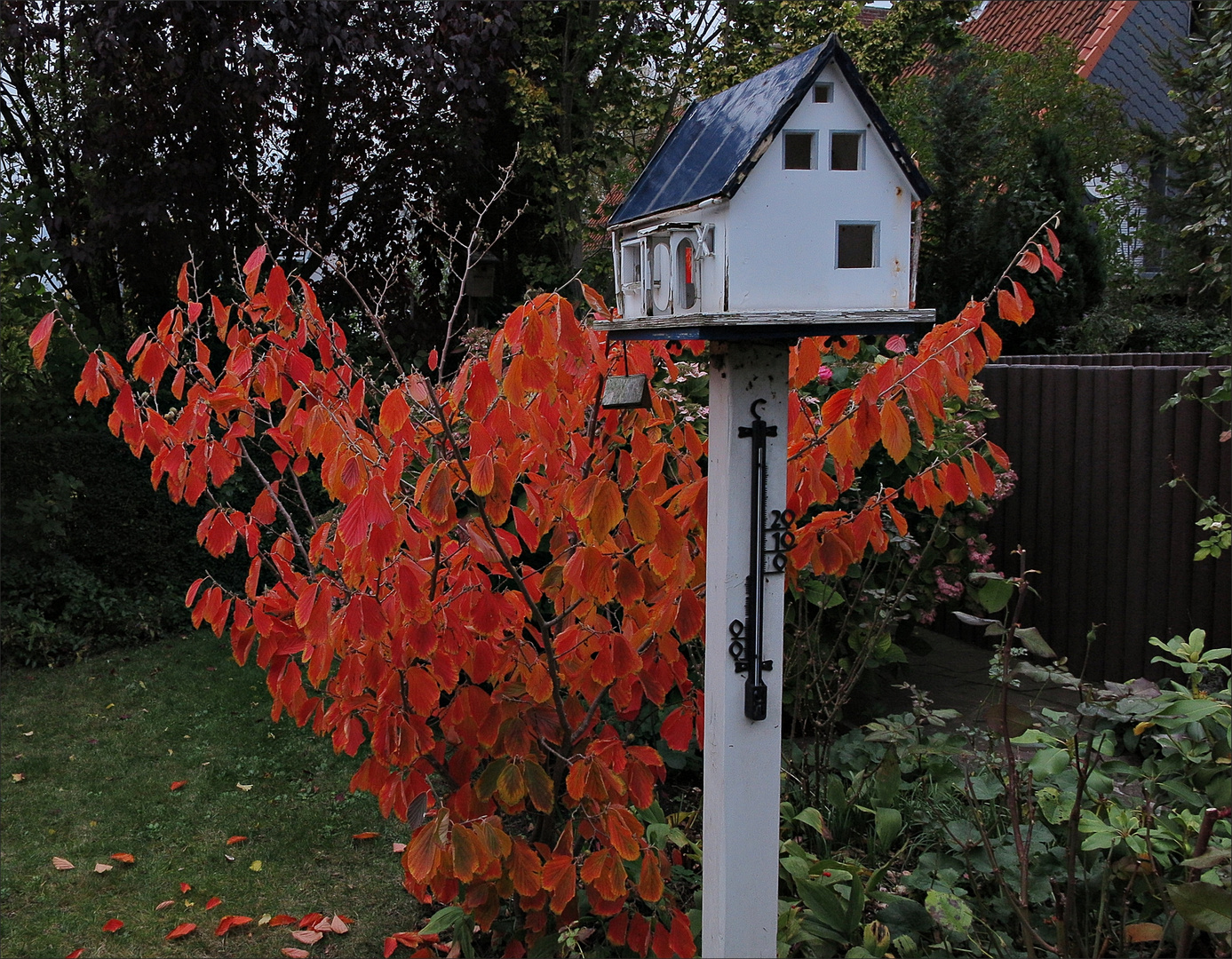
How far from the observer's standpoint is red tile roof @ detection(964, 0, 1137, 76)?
46.7 ft

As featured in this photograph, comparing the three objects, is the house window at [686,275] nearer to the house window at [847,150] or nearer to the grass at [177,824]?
the house window at [847,150]

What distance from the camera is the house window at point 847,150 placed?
1.97m

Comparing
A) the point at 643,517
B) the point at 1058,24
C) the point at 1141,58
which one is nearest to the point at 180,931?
the point at 643,517

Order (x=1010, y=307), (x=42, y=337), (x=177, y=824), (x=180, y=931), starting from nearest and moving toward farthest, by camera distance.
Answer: (x=1010, y=307)
(x=42, y=337)
(x=180, y=931)
(x=177, y=824)

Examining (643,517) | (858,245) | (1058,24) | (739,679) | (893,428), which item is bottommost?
(739,679)

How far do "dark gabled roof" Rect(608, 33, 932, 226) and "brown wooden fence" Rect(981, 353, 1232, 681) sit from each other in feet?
12.0

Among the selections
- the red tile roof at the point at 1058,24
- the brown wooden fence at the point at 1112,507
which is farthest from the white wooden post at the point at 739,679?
the red tile roof at the point at 1058,24

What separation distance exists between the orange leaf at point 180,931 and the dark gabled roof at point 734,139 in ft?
8.55

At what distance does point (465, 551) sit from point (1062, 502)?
4.36 metres

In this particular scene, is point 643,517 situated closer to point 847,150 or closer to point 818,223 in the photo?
point 818,223

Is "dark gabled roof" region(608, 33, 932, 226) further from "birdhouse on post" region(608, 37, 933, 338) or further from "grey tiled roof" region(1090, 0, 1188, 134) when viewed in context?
"grey tiled roof" region(1090, 0, 1188, 134)

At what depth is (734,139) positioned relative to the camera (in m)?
2.02

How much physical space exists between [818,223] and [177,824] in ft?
11.7

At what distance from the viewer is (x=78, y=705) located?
18.2 feet
